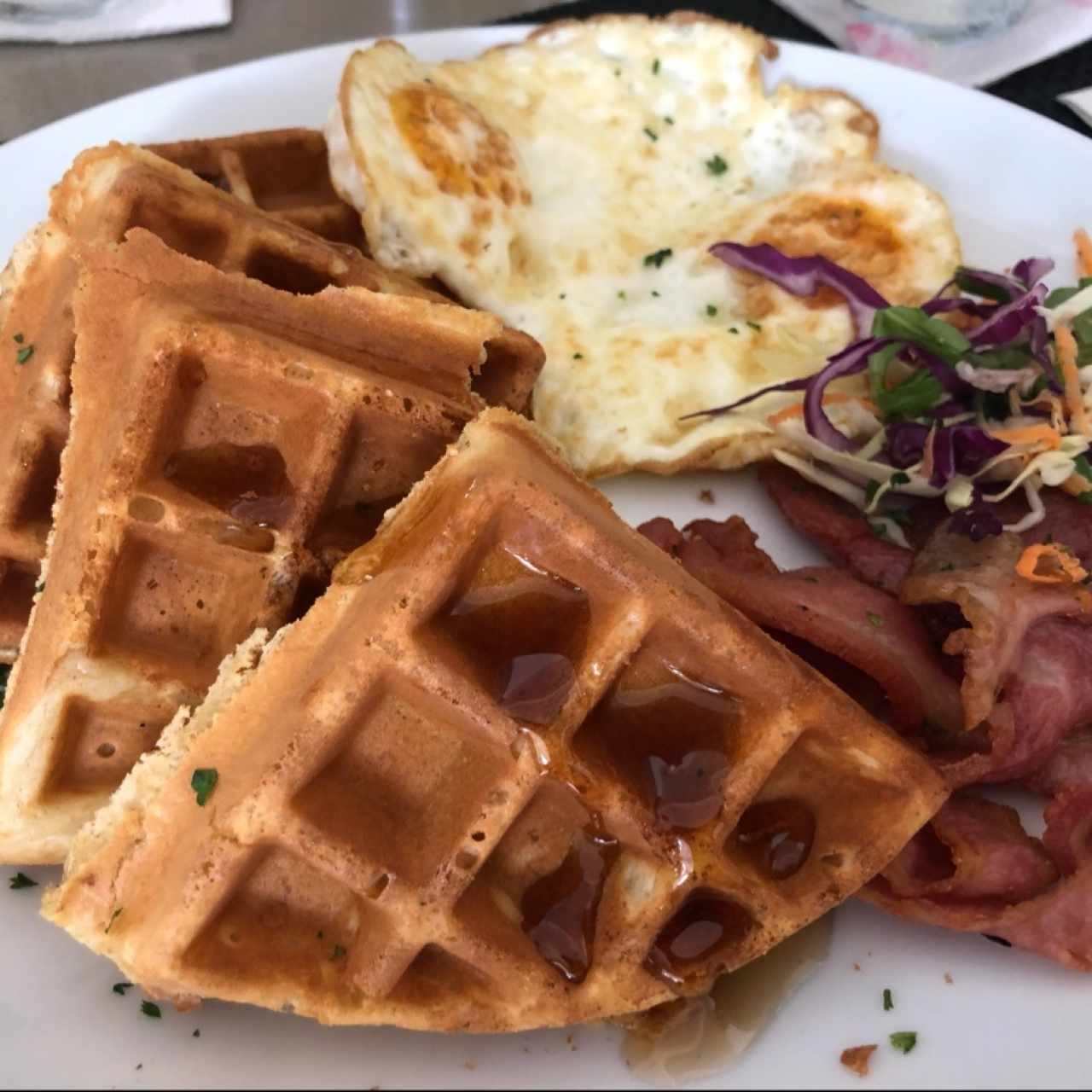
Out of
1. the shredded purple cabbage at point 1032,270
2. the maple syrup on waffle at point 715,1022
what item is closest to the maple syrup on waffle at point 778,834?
the maple syrup on waffle at point 715,1022

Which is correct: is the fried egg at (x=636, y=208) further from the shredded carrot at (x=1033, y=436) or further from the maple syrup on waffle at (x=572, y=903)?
the maple syrup on waffle at (x=572, y=903)

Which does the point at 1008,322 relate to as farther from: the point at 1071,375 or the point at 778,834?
the point at 778,834

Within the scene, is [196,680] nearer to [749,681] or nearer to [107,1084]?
[107,1084]

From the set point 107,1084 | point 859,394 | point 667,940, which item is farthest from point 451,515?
point 859,394

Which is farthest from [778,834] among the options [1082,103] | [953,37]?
[953,37]

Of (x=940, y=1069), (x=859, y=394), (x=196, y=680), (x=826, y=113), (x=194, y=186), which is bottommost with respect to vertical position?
(x=940, y=1069)
